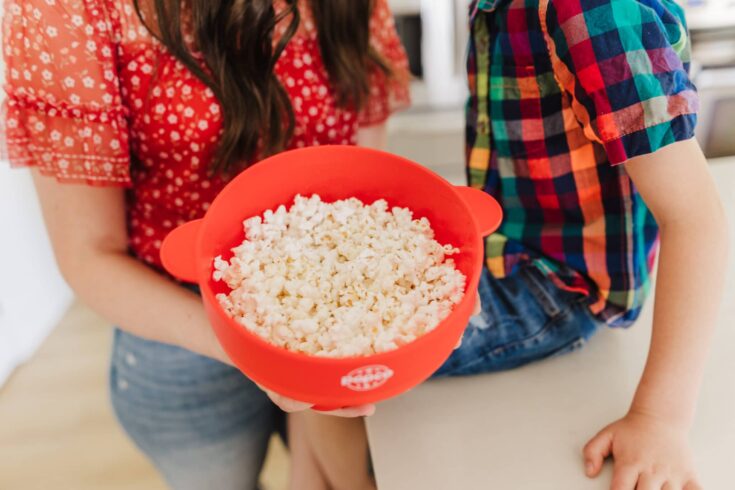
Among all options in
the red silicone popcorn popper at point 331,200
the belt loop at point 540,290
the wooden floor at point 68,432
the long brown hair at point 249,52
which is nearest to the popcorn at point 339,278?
the red silicone popcorn popper at point 331,200

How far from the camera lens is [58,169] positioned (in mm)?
670

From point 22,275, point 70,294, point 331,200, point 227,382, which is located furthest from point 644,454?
point 70,294

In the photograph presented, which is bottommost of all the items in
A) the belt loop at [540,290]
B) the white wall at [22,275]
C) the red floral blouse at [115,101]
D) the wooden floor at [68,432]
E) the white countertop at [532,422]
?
the wooden floor at [68,432]

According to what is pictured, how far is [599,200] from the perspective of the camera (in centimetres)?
70

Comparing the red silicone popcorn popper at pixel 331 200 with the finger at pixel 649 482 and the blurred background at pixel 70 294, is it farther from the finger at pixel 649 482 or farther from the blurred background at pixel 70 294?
the blurred background at pixel 70 294

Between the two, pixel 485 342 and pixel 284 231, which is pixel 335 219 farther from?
pixel 485 342

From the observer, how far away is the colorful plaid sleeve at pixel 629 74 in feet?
1.76

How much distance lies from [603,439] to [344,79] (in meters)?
0.52

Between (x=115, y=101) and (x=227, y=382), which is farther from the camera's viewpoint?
(x=227, y=382)

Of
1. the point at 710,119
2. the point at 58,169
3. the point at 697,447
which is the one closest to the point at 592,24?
the point at 697,447

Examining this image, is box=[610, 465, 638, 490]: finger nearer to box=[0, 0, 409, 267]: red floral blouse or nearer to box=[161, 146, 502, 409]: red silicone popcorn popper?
box=[161, 146, 502, 409]: red silicone popcorn popper

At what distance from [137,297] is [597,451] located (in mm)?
530

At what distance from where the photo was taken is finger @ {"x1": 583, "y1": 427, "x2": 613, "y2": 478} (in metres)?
0.61

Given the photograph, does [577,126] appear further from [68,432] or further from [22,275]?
[22,275]
